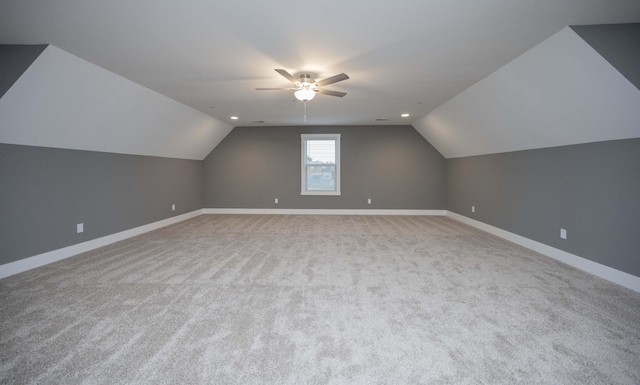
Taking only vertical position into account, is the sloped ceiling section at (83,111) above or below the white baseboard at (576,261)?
above

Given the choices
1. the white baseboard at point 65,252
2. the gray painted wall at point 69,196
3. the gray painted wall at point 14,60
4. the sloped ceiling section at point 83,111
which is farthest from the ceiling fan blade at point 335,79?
the white baseboard at point 65,252

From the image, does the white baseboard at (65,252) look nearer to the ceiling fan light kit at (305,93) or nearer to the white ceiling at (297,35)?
the white ceiling at (297,35)

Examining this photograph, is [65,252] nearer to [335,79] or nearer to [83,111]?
[83,111]

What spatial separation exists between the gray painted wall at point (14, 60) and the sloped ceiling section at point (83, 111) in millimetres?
48

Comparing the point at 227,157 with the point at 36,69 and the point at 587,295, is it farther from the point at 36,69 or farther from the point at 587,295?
the point at 587,295

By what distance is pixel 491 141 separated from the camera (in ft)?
17.0

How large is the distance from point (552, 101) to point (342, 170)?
495cm

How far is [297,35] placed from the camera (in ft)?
8.64

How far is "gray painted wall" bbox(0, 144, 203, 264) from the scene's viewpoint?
3.25m

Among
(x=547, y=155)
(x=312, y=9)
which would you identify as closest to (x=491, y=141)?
(x=547, y=155)

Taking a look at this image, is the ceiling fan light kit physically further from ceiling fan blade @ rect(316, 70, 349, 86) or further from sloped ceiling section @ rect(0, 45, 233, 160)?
sloped ceiling section @ rect(0, 45, 233, 160)

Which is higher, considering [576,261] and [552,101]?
[552,101]

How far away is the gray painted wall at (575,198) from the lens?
2.94 meters

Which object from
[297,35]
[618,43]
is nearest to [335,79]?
[297,35]
